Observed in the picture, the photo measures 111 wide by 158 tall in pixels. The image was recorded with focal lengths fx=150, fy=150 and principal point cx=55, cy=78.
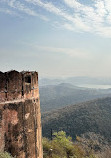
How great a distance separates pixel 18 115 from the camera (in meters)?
7.97

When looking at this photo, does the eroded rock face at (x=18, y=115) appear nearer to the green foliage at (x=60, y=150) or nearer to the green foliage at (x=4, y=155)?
the green foliage at (x=4, y=155)

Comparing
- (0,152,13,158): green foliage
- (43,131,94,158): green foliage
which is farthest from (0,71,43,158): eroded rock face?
(43,131,94,158): green foliage

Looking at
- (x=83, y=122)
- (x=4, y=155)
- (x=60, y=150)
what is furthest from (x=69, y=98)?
(x=4, y=155)

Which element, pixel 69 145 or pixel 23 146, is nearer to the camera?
pixel 23 146

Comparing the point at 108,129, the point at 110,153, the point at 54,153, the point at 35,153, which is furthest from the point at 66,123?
the point at 35,153

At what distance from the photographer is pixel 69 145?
66.0ft

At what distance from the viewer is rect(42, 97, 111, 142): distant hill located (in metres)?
37.4

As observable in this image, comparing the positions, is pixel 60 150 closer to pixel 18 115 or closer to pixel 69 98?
pixel 18 115

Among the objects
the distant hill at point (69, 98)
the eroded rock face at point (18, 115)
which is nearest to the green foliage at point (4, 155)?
the eroded rock face at point (18, 115)

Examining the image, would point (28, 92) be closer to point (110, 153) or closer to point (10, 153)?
point (10, 153)

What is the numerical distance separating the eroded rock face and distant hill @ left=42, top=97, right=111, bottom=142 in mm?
28820

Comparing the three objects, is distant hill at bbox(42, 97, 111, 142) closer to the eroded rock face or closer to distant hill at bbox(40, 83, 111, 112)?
the eroded rock face

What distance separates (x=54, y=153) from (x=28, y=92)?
1230 cm

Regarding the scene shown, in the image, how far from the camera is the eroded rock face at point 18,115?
25.0 ft
